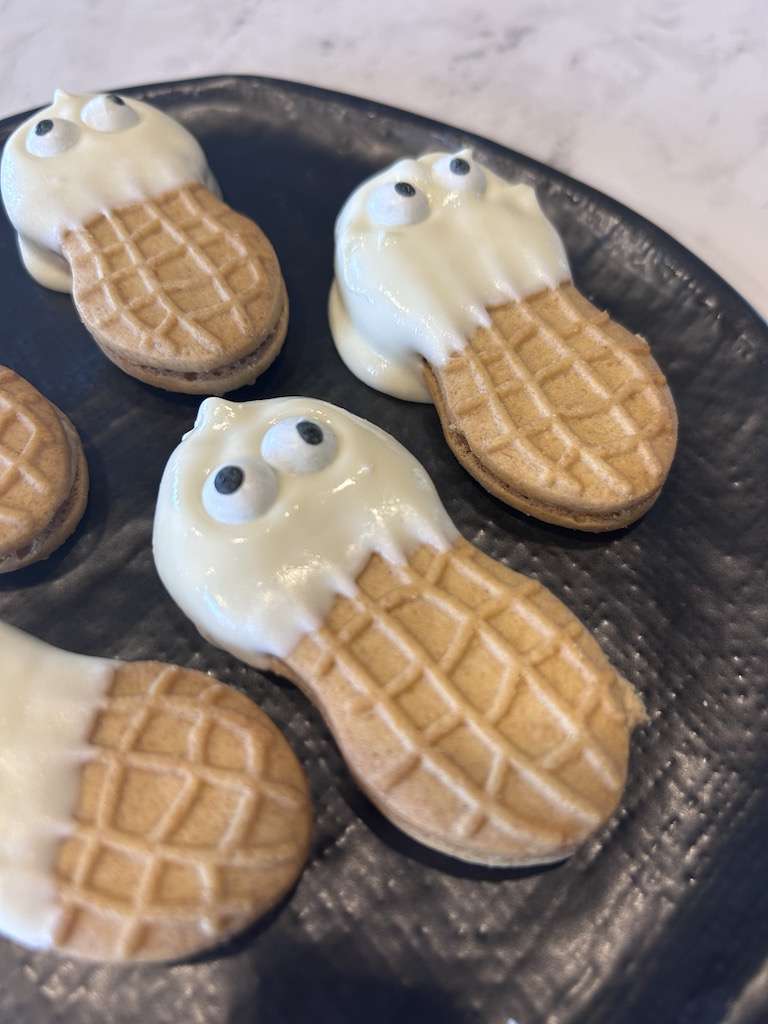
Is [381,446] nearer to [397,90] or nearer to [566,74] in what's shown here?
[397,90]

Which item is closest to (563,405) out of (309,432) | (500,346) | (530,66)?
(500,346)

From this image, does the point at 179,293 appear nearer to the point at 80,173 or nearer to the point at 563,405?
the point at 80,173

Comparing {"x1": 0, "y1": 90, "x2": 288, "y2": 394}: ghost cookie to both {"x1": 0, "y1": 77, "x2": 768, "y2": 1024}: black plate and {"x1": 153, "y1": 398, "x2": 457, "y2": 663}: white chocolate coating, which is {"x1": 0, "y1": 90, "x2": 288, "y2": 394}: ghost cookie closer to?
{"x1": 0, "y1": 77, "x2": 768, "y2": 1024}: black plate

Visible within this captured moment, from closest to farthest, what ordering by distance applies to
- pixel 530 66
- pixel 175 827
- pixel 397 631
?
pixel 175 827
pixel 397 631
pixel 530 66

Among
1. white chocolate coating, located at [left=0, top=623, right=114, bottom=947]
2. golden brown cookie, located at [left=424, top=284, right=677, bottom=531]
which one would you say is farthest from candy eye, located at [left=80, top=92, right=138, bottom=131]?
white chocolate coating, located at [left=0, top=623, right=114, bottom=947]

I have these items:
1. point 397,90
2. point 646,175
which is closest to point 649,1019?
point 646,175
